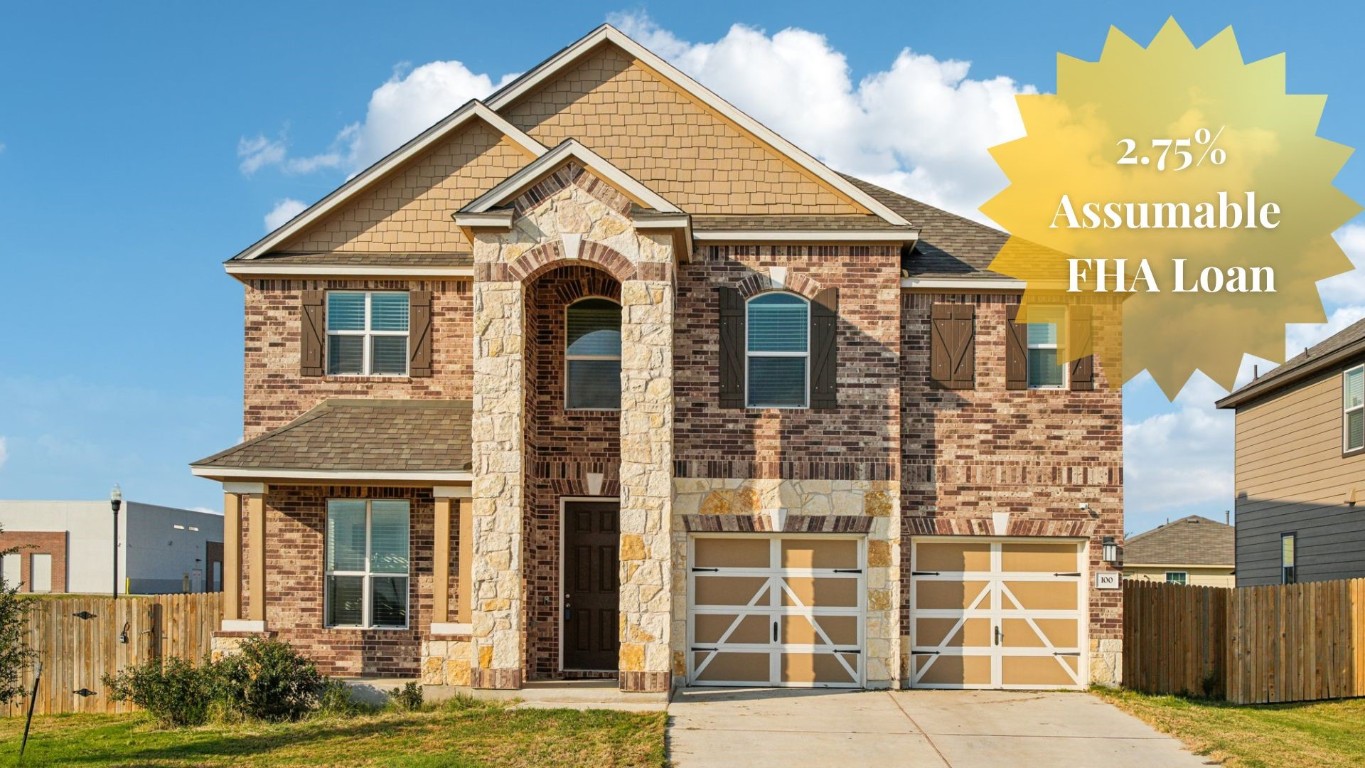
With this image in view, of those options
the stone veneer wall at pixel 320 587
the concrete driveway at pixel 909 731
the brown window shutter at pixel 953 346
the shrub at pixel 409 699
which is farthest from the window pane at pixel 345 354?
the brown window shutter at pixel 953 346

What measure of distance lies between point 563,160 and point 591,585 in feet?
19.7

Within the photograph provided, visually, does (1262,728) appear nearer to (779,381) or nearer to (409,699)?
(779,381)

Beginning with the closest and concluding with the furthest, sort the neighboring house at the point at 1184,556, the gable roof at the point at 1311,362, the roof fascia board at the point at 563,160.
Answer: the roof fascia board at the point at 563,160, the gable roof at the point at 1311,362, the neighboring house at the point at 1184,556

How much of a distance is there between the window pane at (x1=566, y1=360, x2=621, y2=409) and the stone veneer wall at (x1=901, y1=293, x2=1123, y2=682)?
4152mm

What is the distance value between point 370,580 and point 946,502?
8.27 metres

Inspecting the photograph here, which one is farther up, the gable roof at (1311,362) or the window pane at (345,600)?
the gable roof at (1311,362)

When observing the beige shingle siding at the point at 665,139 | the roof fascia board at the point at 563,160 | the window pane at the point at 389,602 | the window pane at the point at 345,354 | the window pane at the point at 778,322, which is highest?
the beige shingle siding at the point at 665,139

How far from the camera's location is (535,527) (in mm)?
17562

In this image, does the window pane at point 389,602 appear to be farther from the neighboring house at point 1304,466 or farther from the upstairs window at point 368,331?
the neighboring house at point 1304,466

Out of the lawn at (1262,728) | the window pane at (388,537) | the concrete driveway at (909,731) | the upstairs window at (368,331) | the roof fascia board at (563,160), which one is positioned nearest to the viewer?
the concrete driveway at (909,731)

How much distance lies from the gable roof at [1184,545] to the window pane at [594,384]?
84.3ft

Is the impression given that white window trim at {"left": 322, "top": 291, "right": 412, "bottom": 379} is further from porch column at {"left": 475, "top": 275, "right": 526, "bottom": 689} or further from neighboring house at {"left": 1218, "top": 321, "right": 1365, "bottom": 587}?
neighboring house at {"left": 1218, "top": 321, "right": 1365, "bottom": 587}

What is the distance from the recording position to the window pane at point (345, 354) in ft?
60.1

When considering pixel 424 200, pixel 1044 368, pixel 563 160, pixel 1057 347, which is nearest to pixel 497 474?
pixel 563 160
